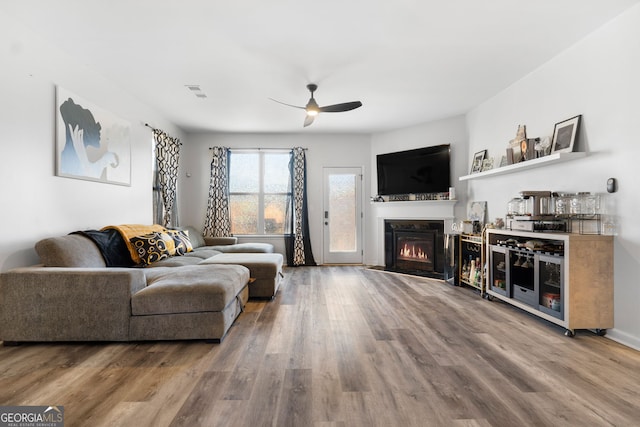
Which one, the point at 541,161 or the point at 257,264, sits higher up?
the point at 541,161

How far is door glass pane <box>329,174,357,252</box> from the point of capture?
633 cm

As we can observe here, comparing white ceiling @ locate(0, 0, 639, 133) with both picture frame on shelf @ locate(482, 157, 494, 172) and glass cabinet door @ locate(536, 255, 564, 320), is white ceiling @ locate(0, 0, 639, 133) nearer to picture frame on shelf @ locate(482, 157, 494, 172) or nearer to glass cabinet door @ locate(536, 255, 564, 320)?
picture frame on shelf @ locate(482, 157, 494, 172)

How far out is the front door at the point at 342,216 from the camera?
6.32 m

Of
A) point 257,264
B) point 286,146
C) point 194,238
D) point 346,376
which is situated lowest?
point 346,376

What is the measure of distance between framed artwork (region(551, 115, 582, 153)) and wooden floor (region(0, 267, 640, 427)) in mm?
1704

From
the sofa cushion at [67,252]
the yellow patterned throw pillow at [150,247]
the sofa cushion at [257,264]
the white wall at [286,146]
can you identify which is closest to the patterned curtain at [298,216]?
the white wall at [286,146]

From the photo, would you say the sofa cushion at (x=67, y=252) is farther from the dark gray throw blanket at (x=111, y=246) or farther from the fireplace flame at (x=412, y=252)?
the fireplace flame at (x=412, y=252)

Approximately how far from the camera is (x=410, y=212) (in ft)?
18.4

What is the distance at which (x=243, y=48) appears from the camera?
3.04 meters

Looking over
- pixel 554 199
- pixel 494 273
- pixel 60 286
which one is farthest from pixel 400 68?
pixel 60 286

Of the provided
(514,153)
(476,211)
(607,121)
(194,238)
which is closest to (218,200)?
(194,238)

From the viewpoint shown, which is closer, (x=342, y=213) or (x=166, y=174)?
(x=166, y=174)

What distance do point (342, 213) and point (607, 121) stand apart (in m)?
4.22

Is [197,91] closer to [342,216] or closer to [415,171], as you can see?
[342,216]
